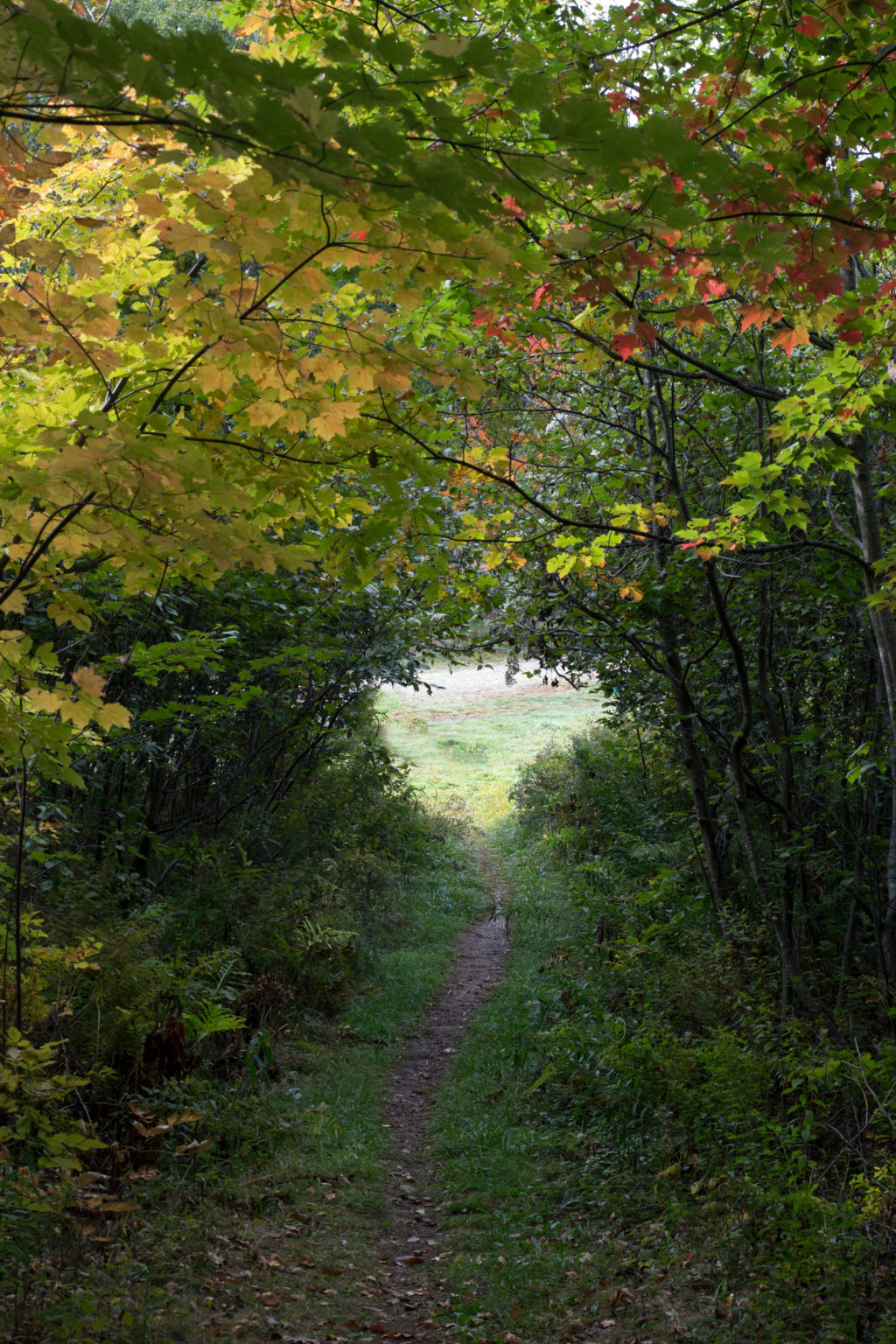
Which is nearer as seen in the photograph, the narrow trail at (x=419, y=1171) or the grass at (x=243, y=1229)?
the grass at (x=243, y=1229)

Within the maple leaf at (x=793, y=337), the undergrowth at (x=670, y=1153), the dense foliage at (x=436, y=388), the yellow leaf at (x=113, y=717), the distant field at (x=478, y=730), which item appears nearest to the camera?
the dense foliage at (x=436, y=388)

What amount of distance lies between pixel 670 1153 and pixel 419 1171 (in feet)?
5.64

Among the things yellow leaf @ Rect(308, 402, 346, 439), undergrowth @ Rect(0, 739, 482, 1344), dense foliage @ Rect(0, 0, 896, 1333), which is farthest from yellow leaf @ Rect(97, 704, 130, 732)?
undergrowth @ Rect(0, 739, 482, 1344)

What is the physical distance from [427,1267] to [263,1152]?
1397 mm

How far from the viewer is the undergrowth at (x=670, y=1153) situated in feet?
13.1

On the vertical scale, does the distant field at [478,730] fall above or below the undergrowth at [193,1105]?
above

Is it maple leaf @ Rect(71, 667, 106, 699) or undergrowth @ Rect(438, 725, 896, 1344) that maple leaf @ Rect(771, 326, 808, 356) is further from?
undergrowth @ Rect(438, 725, 896, 1344)

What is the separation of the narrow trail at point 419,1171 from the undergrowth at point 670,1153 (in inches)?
6.2

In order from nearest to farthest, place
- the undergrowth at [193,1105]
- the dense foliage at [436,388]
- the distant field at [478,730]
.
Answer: the dense foliage at [436,388] → the undergrowth at [193,1105] → the distant field at [478,730]

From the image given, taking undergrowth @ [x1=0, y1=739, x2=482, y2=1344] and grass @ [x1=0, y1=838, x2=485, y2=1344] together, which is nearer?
grass @ [x1=0, y1=838, x2=485, y2=1344]

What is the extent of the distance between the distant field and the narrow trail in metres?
7.34

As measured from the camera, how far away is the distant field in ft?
71.7

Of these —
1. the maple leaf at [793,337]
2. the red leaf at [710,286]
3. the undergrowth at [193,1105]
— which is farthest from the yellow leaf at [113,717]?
the red leaf at [710,286]

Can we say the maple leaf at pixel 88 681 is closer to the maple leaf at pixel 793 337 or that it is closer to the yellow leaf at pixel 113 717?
the yellow leaf at pixel 113 717
